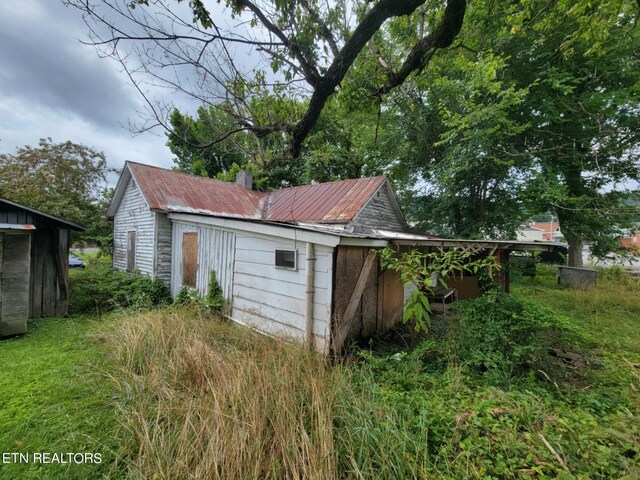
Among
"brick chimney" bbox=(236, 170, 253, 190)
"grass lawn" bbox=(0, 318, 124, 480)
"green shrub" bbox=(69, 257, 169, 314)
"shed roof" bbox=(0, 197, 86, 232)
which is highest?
"brick chimney" bbox=(236, 170, 253, 190)

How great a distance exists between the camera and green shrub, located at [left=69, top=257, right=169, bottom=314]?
771 cm

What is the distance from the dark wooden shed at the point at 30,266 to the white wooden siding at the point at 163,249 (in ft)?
7.24

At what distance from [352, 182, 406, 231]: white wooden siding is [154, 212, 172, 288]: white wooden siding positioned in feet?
21.7

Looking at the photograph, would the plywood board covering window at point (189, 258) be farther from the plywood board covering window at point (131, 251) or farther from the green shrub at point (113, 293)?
the plywood board covering window at point (131, 251)

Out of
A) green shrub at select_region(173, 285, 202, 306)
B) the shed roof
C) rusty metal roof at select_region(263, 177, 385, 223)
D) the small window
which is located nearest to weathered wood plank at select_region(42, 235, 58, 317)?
the shed roof

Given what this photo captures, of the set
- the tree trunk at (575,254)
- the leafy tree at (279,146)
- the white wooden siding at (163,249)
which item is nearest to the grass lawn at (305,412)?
the leafy tree at (279,146)

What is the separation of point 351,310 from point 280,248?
6.19ft

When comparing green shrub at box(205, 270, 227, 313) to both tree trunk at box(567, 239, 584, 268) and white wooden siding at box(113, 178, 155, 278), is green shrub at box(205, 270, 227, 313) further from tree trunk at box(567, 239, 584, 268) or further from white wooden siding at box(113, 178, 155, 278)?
tree trunk at box(567, 239, 584, 268)

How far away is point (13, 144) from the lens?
13156mm

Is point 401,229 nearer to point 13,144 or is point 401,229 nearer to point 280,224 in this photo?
point 280,224

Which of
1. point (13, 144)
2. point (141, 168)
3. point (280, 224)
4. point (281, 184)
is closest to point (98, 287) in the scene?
point (141, 168)

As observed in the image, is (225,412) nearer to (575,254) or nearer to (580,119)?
(580,119)

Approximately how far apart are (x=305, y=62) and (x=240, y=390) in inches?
160

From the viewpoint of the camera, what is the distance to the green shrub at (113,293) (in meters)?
7.71
